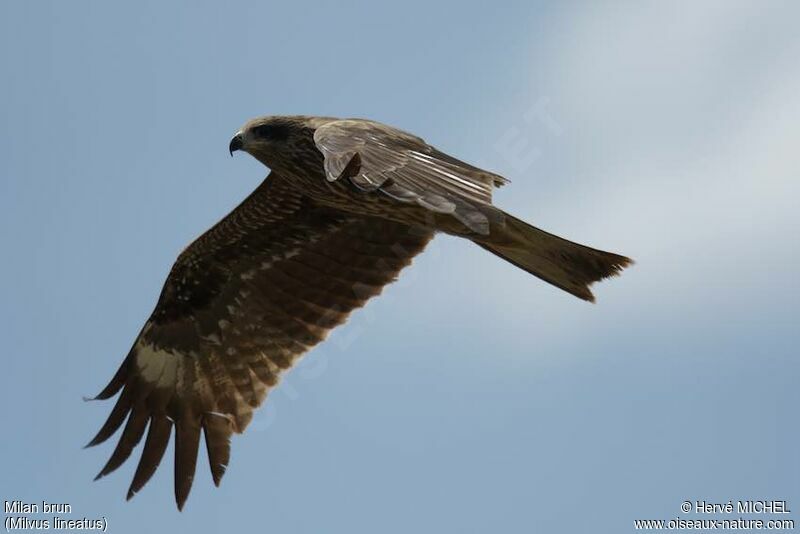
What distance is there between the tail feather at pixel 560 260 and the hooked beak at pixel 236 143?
212 cm

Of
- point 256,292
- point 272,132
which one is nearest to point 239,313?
point 256,292

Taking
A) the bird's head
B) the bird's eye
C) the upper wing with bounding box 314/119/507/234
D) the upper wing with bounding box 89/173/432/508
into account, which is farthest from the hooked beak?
the upper wing with bounding box 314/119/507/234

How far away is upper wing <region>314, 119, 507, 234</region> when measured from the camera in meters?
7.24

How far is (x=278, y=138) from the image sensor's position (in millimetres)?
9758

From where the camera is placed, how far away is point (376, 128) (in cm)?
873

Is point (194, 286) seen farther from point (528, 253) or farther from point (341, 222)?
point (528, 253)

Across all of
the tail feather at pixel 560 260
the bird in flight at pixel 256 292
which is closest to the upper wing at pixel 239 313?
the bird in flight at pixel 256 292

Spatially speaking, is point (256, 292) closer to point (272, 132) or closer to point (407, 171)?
point (272, 132)

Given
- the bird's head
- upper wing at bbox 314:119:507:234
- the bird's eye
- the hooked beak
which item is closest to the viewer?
upper wing at bbox 314:119:507:234

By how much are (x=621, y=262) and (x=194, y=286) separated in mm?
3950

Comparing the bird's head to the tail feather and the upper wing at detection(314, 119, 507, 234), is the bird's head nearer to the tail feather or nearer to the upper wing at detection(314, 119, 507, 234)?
the upper wing at detection(314, 119, 507, 234)

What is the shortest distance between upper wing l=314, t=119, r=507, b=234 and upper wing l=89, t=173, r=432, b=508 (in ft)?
6.81

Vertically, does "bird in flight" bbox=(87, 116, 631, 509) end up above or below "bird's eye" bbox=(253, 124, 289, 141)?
below

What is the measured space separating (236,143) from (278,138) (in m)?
0.49
